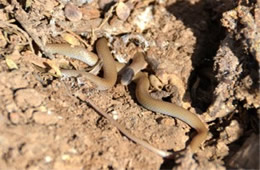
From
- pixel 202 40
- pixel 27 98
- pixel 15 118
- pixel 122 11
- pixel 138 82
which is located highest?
pixel 202 40

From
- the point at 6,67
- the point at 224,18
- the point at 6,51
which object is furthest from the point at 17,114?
the point at 224,18

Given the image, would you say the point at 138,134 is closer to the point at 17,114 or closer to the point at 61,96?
the point at 61,96

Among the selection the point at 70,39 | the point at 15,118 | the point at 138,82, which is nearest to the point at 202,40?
the point at 138,82

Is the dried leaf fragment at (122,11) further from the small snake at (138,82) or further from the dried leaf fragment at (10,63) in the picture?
the dried leaf fragment at (10,63)

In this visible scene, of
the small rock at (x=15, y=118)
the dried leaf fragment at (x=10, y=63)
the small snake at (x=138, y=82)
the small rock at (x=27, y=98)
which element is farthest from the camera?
the small snake at (x=138, y=82)

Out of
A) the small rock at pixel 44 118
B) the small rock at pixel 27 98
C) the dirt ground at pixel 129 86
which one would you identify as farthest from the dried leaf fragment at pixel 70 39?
the small rock at pixel 44 118

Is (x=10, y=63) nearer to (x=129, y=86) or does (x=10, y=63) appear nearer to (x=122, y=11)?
(x=129, y=86)
